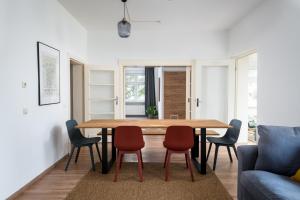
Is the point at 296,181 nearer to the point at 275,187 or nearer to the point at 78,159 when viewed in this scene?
the point at 275,187

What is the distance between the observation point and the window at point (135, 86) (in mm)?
10547

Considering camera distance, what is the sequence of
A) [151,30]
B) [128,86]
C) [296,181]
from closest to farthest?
[296,181], [151,30], [128,86]

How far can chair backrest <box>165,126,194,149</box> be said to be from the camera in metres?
2.93

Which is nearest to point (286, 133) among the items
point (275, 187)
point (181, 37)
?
point (275, 187)

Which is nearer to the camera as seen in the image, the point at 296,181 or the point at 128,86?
the point at 296,181

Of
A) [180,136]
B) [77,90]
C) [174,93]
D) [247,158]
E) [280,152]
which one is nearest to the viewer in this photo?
[280,152]

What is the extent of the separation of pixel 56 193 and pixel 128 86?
822cm

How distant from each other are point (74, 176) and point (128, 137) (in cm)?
106

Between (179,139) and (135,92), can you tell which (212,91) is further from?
(135,92)

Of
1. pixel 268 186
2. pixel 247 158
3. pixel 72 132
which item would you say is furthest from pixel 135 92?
pixel 268 186

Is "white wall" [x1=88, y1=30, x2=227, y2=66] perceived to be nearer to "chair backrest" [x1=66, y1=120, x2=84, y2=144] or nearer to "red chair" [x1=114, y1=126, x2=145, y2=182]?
"chair backrest" [x1=66, y1=120, x2=84, y2=144]

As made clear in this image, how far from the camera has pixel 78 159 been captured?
3955 mm

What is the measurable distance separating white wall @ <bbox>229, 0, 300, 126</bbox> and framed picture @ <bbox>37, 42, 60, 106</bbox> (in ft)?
11.4

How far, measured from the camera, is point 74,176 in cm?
318
